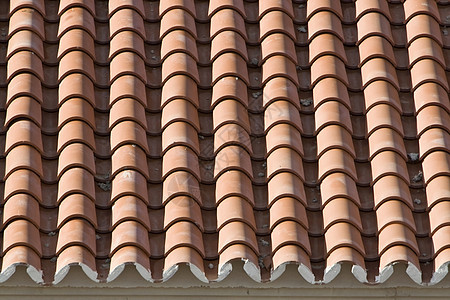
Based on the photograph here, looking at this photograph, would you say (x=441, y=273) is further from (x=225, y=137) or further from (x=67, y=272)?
(x=67, y=272)

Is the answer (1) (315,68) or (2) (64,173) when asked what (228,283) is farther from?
(1) (315,68)

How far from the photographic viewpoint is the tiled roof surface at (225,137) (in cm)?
711

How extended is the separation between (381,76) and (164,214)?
2.02 m

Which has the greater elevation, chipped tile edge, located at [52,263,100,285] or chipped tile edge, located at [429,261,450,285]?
chipped tile edge, located at [52,263,100,285]

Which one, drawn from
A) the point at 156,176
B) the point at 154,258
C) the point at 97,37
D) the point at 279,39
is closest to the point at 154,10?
the point at 97,37

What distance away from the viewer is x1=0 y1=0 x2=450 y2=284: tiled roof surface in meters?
7.11

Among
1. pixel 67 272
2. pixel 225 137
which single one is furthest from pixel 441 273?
pixel 67 272

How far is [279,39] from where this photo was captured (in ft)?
27.1

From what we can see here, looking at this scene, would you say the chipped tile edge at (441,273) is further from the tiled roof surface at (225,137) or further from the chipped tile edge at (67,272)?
the chipped tile edge at (67,272)

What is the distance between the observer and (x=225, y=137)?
302 inches

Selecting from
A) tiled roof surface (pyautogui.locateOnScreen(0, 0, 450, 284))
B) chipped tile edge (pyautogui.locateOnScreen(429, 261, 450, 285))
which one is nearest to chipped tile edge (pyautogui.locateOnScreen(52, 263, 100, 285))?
tiled roof surface (pyautogui.locateOnScreen(0, 0, 450, 284))

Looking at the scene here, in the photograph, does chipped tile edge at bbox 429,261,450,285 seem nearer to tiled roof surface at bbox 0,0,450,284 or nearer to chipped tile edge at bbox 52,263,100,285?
→ tiled roof surface at bbox 0,0,450,284

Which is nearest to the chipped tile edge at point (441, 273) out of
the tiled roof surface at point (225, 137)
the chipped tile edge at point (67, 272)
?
the tiled roof surface at point (225, 137)

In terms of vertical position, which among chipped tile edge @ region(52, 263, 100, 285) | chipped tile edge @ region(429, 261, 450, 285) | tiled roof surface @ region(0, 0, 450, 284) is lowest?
chipped tile edge @ region(429, 261, 450, 285)
